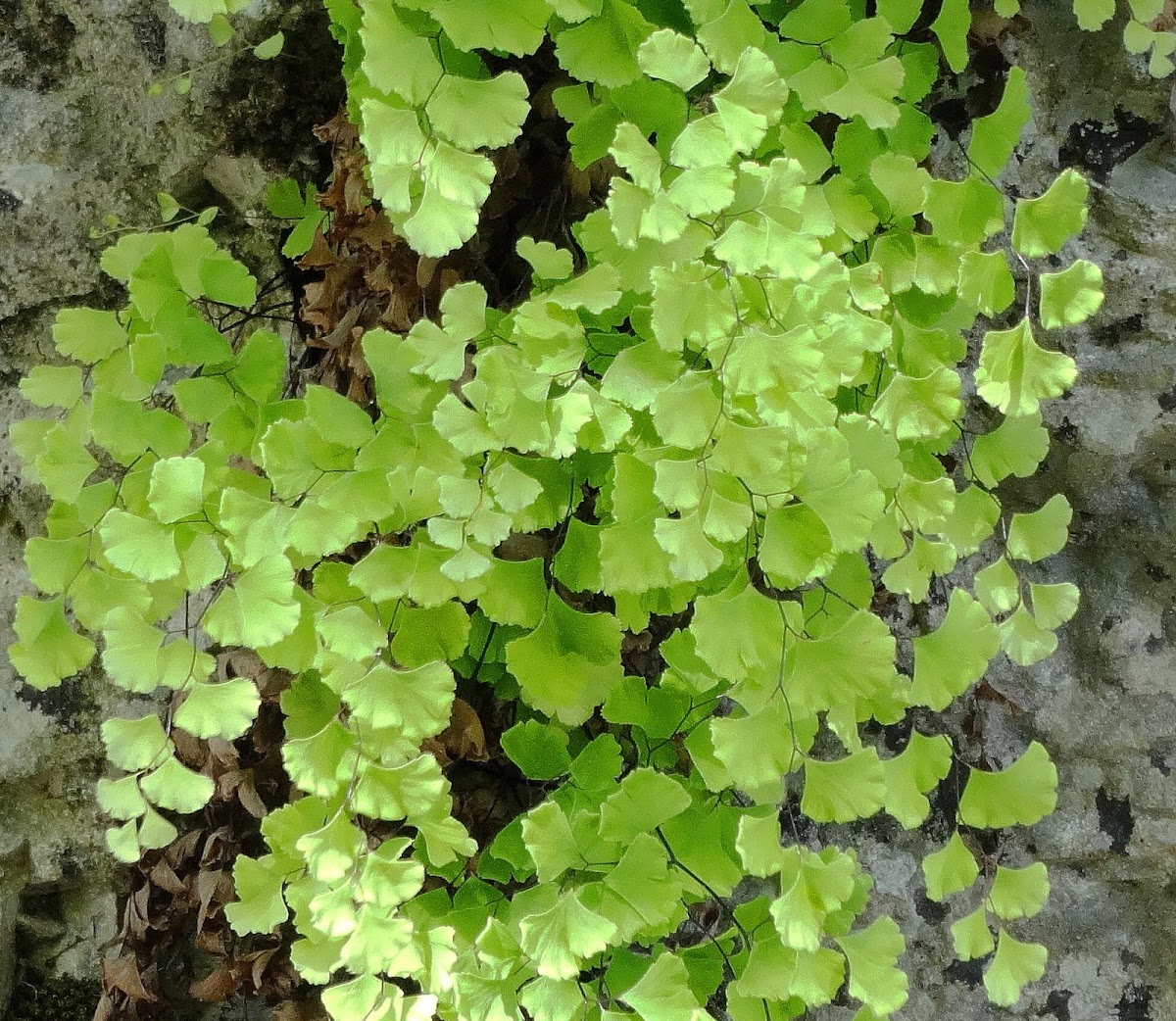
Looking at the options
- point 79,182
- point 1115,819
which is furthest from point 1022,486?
point 79,182

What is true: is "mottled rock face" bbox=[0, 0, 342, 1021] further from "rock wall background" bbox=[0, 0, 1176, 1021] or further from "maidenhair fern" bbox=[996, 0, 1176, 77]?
"maidenhair fern" bbox=[996, 0, 1176, 77]

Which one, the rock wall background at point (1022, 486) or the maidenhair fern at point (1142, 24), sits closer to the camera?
the maidenhair fern at point (1142, 24)

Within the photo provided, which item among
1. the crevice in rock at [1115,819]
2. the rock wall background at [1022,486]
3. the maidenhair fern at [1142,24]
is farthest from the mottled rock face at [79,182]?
the crevice in rock at [1115,819]

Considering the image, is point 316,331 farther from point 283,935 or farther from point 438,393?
point 283,935

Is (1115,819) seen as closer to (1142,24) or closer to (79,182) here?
(1142,24)

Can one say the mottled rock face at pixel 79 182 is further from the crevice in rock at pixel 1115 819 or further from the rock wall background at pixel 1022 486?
the crevice in rock at pixel 1115 819

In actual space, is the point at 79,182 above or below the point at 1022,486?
above

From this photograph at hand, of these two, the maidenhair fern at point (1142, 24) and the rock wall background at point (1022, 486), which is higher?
the maidenhair fern at point (1142, 24)

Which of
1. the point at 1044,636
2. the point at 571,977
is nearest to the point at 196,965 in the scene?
the point at 571,977
